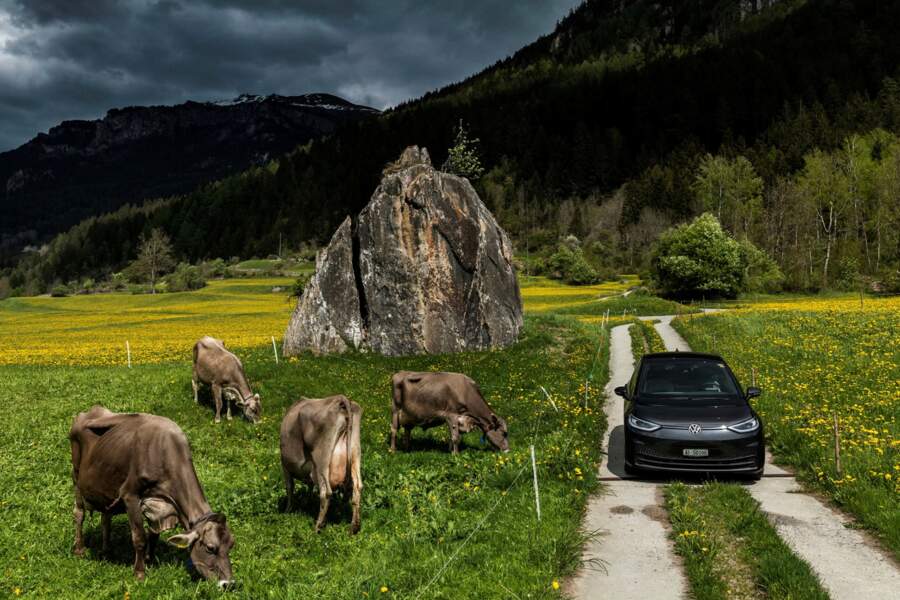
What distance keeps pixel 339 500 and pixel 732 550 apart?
6.51 m

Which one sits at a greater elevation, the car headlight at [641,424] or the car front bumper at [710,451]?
the car headlight at [641,424]

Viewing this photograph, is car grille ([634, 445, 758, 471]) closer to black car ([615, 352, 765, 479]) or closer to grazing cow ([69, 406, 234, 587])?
black car ([615, 352, 765, 479])

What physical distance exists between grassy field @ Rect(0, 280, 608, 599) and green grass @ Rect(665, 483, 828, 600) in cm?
162

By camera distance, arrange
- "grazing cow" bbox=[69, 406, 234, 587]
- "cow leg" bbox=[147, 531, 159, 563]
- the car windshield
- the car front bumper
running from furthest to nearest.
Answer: the car windshield < the car front bumper < "cow leg" bbox=[147, 531, 159, 563] < "grazing cow" bbox=[69, 406, 234, 587]

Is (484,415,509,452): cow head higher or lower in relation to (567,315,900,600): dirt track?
higher

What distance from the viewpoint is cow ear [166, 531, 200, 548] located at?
6848mm

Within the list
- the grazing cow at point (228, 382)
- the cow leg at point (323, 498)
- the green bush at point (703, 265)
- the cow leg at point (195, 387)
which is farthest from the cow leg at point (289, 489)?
the green bush at point (703, 265)

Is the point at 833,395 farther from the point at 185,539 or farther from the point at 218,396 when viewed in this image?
the point at 218,396

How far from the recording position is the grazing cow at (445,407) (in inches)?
511

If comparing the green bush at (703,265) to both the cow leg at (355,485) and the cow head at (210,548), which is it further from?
the cow head at (210,548)

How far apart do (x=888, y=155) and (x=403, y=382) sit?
118 metres

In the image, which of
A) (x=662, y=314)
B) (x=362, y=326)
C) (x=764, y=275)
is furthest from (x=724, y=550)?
(x=764, y=275)

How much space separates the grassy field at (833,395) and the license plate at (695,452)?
7.08 feet

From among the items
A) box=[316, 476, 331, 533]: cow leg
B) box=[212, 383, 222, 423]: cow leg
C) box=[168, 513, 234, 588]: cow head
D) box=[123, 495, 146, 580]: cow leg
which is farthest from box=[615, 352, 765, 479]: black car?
box=[212, 383, 222, 423]: cow leg
